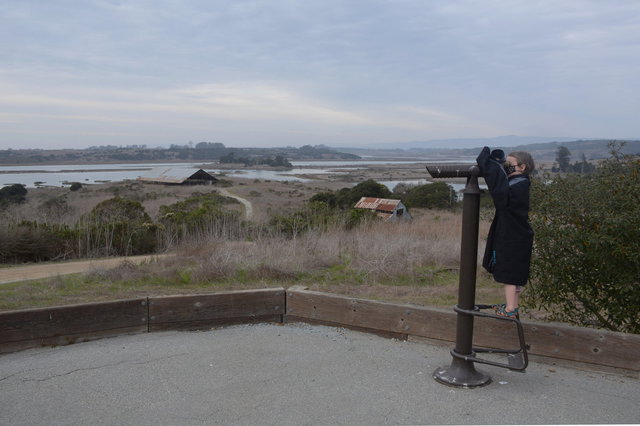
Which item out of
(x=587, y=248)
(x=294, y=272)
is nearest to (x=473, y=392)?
(x=587, y=248)

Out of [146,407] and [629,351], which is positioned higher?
[629,351]

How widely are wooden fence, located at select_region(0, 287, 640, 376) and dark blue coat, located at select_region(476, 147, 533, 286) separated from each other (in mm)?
915

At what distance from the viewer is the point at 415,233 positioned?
14375 millimetres

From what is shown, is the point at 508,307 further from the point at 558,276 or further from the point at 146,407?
the point at 146,407

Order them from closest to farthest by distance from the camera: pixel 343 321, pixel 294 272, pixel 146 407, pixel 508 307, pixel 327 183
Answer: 1. pixel 146 407
2. pixel 508 307
3. pixel 343 321
4. pixel 294 272
5. pixel 327 183

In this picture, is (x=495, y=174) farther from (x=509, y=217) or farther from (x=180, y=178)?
(x=180, y=178)

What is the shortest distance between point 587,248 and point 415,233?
910 cm

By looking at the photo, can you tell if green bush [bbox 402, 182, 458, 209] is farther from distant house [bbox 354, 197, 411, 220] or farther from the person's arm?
the person's arm

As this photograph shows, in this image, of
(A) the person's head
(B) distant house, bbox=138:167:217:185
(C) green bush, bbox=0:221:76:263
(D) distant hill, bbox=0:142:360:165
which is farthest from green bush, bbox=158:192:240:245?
(D) distant hill, bbox=0:142:360:165

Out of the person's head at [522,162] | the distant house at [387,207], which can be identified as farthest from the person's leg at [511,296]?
the distant house at [387,207]

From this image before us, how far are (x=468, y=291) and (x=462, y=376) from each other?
2.22 feet

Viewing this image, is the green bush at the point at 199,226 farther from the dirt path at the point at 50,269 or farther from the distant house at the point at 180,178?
the distant house at the point at 180,178

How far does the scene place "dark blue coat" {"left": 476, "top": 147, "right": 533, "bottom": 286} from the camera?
4.43 m

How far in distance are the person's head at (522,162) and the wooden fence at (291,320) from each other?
149 centimetres
